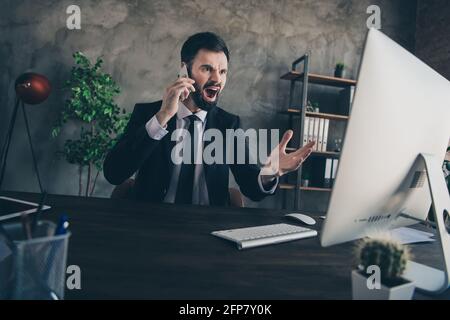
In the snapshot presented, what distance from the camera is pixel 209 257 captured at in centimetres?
72

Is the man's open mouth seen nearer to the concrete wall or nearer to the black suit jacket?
the black suit jacket

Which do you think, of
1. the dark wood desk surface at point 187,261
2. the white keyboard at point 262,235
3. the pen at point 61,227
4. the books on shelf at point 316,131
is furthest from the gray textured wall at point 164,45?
the pen at point 61,227

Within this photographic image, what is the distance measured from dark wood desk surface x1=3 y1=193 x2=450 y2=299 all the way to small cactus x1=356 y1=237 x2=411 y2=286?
4.2 inches

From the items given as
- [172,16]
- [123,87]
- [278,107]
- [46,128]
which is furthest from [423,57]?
[46,128]

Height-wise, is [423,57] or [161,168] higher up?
[423,57]

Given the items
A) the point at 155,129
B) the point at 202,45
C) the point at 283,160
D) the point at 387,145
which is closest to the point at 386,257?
the point at 387,145

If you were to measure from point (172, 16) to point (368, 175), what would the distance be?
11.0ft

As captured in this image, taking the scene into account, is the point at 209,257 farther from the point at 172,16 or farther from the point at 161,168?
the point at 172,16

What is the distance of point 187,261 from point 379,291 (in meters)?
0.38

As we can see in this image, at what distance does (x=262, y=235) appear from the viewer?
875 mm

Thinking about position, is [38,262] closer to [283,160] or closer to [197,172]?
[283,160]

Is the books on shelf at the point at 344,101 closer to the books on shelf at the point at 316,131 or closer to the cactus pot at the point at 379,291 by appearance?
the books on shelf at the point at 316,131

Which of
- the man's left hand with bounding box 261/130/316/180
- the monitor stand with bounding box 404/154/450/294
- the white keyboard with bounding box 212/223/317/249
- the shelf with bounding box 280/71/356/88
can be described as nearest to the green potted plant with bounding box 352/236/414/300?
the monitor stand with bounding box 404/154/450/294
